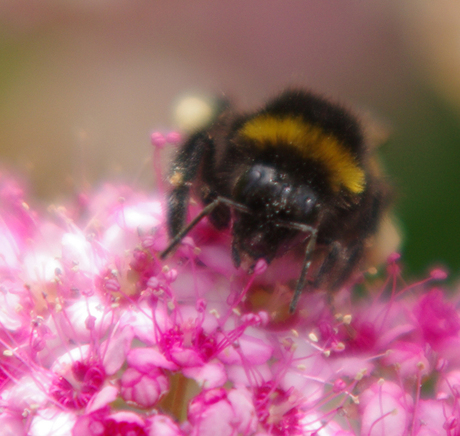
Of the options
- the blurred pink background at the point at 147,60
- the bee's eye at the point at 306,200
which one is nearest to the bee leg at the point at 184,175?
the bee's eye at the point at 306,200

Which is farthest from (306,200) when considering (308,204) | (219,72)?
(219,72)

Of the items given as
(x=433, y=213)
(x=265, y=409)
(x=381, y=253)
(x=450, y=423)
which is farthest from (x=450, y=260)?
(x=265, y=409)

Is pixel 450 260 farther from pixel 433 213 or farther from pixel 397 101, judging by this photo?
pixel 397 101

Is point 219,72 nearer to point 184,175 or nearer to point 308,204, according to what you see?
point 184,175

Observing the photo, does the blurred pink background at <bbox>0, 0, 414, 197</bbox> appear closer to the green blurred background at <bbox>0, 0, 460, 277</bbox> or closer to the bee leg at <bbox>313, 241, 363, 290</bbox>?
the green blurred background at <bbox>0, 0, 460, 277</bbox>

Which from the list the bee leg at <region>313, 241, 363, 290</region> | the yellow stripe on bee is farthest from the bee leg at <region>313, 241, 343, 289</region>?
the yellow stripe on bee
